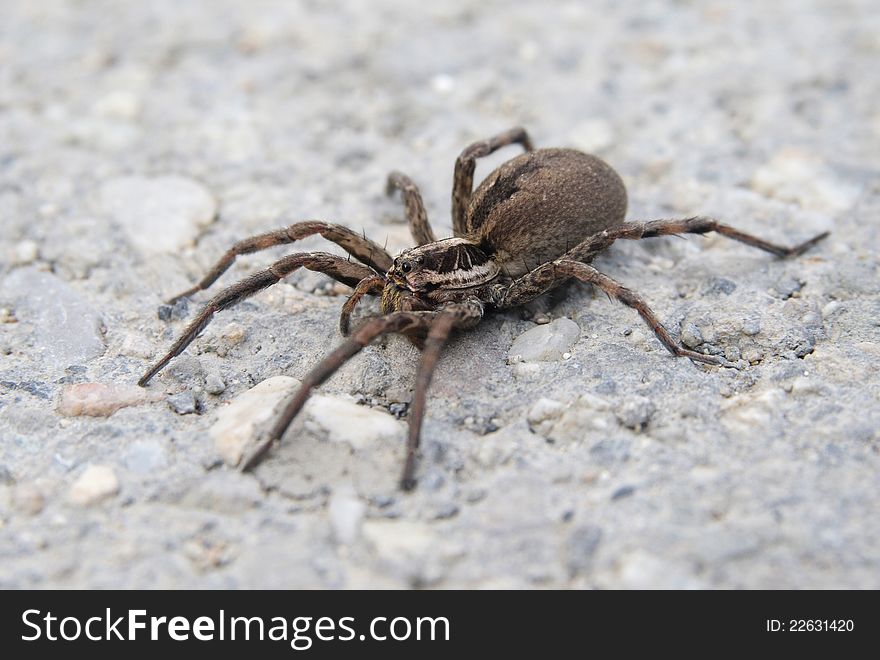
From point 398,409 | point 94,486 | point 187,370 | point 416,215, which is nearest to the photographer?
point 94,486

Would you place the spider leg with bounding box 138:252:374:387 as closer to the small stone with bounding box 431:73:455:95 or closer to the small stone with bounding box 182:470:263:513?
the small stone with bounding box 182:470:263:513

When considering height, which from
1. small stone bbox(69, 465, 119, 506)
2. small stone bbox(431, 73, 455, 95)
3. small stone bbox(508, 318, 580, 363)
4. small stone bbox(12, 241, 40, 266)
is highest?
small stone bbox(431, 73, 455, 95)

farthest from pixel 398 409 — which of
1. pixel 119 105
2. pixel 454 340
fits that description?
pixel 119 105

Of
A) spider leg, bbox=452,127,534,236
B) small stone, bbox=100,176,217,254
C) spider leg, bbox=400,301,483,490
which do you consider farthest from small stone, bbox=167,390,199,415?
spider leg, bbox=452,127,534,236

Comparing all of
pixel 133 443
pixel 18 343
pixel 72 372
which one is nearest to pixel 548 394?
pixel 133 443

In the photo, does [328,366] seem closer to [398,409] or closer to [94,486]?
[398,409]

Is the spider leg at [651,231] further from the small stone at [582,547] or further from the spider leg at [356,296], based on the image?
the small stone at [582,547]

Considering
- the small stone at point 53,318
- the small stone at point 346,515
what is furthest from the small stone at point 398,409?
the small stone at point 53,318
